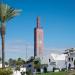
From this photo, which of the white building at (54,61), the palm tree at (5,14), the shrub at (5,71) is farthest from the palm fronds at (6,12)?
the white building at (54,61)

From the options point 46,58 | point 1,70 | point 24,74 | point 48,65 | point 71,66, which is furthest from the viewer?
point 46,58

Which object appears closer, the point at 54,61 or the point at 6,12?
the point at 6,12

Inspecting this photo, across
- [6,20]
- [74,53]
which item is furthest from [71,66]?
[6,20]

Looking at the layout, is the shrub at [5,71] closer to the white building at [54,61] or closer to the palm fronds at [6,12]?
the palm fronds at [6,12]

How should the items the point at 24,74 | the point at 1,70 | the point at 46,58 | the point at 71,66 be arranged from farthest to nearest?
the point at 46,58 → the point at 71,66 → the point at 24,74 → the point at 1,70

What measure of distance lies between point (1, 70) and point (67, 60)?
9906 cm

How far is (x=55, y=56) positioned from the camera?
455 feet

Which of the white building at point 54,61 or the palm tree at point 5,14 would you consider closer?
the palm tree at point 5,14

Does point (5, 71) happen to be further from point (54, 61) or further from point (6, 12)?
point (54, 61)

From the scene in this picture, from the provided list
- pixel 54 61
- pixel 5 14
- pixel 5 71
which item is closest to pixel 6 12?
pixel 5 14

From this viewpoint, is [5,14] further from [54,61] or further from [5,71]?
[54,61]

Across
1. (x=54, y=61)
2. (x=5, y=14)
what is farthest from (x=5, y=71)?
(x=54, y=61)

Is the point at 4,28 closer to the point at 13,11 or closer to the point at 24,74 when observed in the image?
the point at 13,11

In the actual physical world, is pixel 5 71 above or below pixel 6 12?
below
